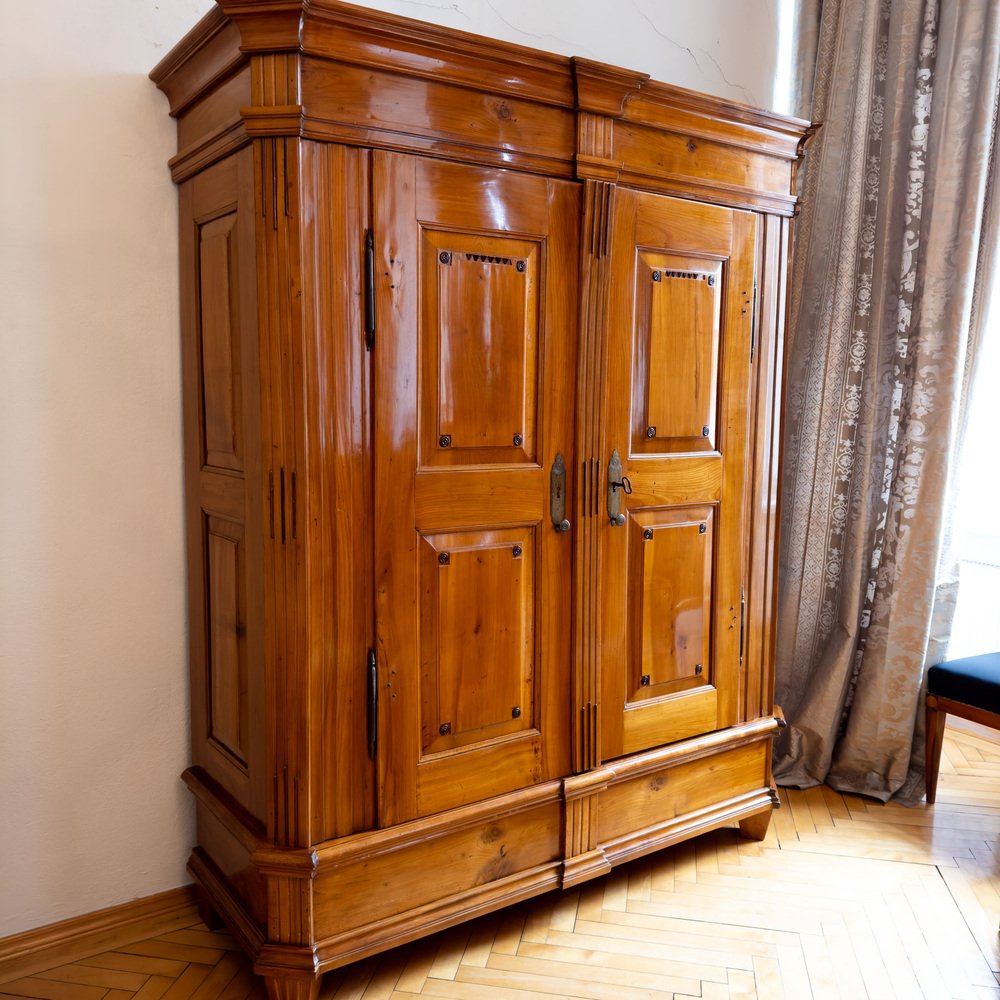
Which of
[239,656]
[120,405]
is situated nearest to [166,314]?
[120,405]

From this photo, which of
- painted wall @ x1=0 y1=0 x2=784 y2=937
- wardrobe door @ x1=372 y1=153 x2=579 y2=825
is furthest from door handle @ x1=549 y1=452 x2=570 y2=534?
painted wall @ x1=0 y1=0 x2=784 y2=937

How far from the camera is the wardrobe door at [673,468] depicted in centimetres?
220

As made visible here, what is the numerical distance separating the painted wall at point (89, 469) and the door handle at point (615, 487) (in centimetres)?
104

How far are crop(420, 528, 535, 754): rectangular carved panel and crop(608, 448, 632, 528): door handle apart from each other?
23 cm

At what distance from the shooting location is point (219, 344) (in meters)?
1.97

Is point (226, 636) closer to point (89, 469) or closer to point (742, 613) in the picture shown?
point (89, 469)

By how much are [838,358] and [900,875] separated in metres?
1.58

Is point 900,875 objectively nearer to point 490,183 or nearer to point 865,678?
point 865,678

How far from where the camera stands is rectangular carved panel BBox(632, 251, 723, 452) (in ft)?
7.29

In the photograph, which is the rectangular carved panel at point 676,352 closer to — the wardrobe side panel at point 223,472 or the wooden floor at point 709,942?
the wardrobe side panel at point 223,472

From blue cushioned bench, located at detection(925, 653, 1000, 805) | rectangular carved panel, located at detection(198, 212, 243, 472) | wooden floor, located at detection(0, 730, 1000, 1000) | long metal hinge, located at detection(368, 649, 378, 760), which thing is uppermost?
rectangular carved panel, located at detection(198, 212, 243, 472)

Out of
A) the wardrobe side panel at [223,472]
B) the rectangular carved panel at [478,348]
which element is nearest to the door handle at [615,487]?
the rectangular carved panel at [478,348]

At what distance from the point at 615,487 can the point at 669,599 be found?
1.19 ft

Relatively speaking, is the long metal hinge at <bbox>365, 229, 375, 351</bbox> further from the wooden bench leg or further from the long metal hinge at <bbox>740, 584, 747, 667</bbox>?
the wooden bench leg
